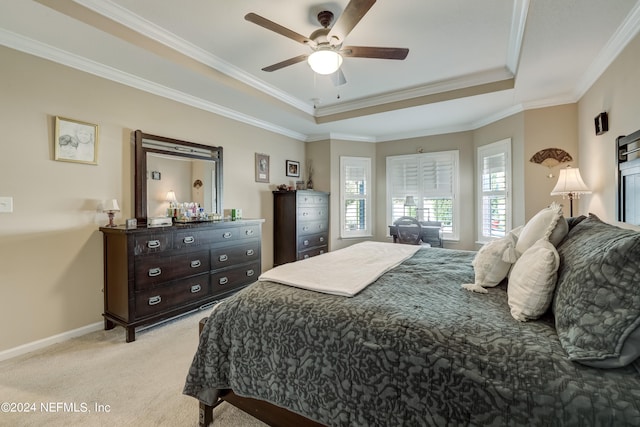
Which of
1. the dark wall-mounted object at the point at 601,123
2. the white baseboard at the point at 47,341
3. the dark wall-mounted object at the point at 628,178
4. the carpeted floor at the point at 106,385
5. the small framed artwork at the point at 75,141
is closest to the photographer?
the carpeted floor at the point at 106,385

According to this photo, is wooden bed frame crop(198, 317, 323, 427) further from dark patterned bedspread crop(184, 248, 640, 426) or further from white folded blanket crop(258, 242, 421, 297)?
white folded blanket crop(258, 242, 421, 297)

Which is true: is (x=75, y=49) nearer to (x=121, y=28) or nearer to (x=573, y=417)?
(x=121, y=28)

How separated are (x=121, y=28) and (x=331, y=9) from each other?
167 centimetres

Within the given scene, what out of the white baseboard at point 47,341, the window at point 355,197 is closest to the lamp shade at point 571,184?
the window at point 355,197

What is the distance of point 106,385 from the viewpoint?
187 centimetres

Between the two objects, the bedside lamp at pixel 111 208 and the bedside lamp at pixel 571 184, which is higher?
the bedside lamp at pixel 571 184

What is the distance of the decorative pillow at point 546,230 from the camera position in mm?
1465

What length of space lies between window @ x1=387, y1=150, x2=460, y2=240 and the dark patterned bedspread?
3577mm

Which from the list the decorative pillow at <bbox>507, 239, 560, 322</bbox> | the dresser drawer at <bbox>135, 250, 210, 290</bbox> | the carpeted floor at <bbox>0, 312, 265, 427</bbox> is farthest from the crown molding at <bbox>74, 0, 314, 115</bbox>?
the decorative pillow at <bbox>507, 239, 560, 322</bbox>

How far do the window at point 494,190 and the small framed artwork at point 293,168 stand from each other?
3.02 m

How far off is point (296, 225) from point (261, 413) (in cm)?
315

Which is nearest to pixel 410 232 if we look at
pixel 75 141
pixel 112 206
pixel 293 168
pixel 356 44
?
pixel 293 168

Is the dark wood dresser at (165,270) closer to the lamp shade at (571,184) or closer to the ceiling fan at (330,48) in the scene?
the ceiling fan at (330,48)

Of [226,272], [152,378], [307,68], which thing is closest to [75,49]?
[307,68]
